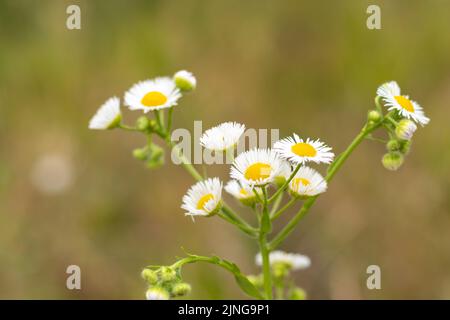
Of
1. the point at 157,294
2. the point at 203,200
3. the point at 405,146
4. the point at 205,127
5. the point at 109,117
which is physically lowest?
the point at 157,294

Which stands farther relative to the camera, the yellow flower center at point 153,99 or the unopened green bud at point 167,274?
the yellow flower center at point 153,99

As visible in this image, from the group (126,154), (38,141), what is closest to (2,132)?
(38,141)

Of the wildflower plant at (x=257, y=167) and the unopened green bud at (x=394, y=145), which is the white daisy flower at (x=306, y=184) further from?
the unopened green bud at (x=394, y=145)

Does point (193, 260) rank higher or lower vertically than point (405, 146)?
lower

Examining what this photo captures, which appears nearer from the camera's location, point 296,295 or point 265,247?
point 265,247

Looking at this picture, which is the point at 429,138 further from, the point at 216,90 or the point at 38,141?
the point at 38,141

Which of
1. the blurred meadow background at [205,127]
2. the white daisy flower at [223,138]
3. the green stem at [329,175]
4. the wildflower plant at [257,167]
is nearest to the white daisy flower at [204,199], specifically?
the wildflower plant at [257,167]

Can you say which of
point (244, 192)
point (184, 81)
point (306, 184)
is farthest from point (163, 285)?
point (184, 81)

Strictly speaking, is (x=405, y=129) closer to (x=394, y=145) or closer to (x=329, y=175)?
(x=394, y=145)
